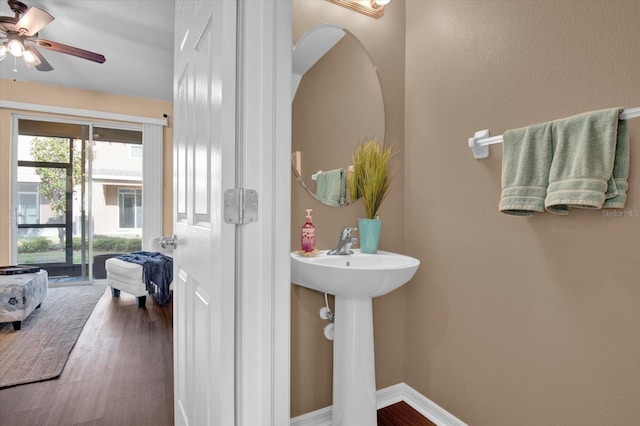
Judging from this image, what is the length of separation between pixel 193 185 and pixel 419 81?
4.08 feet

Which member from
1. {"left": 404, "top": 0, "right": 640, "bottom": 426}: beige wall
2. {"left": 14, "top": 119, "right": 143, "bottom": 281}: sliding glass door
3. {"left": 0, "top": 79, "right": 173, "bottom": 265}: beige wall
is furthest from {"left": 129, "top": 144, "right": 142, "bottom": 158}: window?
{"left": 404, "top": 0, "right": 640, "bottom": 426}: beige wall

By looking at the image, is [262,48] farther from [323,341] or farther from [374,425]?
[374,425]

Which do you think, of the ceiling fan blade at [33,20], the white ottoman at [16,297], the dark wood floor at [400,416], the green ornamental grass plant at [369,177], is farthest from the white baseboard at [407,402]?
the ceiling fan blade at [33,20]

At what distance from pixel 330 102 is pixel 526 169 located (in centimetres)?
88

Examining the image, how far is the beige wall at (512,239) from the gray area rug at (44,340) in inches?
88.6

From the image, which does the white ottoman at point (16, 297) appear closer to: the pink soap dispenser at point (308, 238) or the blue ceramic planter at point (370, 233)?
the pink soap dispenser at point (308, 238)

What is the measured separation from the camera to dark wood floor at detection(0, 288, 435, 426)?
1.68 meters

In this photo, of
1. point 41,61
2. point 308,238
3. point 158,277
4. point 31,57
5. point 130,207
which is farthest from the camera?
point 130,207

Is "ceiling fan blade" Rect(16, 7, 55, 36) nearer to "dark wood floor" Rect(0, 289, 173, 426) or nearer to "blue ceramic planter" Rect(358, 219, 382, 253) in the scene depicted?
"dark wood floor" Rect(0, 289, 173, 426)

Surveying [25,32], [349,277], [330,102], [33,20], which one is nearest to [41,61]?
[25,32]

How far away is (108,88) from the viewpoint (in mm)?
4426

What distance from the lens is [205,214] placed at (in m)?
1.02

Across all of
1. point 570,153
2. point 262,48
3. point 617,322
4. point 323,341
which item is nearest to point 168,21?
point 262,48

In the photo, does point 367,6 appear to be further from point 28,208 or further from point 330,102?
point 28,208
